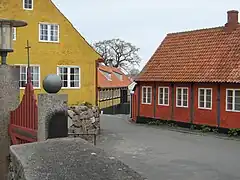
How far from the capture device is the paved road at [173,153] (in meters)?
12.0

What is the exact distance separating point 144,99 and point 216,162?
1391cm

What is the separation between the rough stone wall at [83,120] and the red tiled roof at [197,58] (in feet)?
21.3

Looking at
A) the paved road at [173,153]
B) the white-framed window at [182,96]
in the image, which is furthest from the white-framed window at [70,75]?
the white-framed window at [182,96]

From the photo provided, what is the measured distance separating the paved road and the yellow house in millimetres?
3349

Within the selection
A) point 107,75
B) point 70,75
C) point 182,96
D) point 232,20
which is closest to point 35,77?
point 70,75

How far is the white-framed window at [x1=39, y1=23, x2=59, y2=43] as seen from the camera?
2077cm

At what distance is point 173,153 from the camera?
15.6 meters

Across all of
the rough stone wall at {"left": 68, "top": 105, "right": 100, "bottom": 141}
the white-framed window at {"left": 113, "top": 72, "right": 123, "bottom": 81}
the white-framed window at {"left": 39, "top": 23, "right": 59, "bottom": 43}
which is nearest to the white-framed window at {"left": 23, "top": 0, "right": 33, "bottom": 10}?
the white-framed window at {"left": 39, "top": 23, "right": 59, "bottom": 43}

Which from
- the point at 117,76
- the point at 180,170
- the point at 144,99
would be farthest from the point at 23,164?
the point at 117,76

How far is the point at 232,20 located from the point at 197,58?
10.6 ft

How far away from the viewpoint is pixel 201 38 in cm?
2633

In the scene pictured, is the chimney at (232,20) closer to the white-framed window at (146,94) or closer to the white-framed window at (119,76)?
the white-framed window at (146,94)

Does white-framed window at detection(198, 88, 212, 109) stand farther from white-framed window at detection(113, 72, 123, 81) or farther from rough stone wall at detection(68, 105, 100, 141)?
white-framed window at detection(113, 72, 123, 81)

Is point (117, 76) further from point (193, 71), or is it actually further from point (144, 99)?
point (193, 71)
